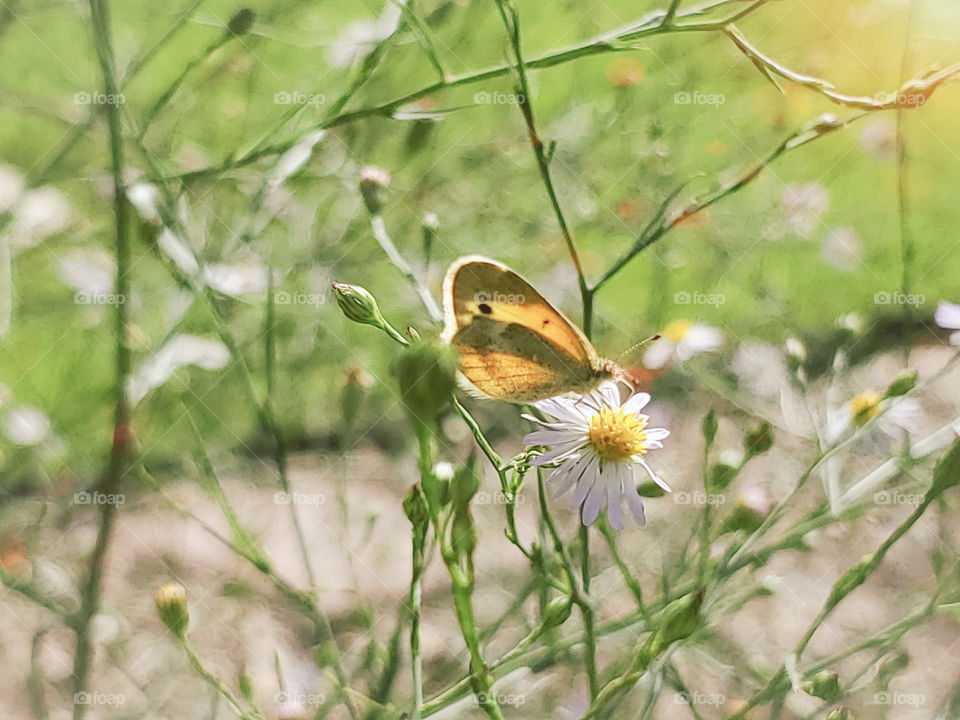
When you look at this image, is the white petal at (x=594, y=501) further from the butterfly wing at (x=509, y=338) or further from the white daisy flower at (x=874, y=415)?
the white daisy flower at (x=874, y=415)

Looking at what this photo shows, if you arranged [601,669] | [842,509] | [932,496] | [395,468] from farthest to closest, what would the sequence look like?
1. [395,468]
2. [601,669]
3. [842,509]
4. [932,496]

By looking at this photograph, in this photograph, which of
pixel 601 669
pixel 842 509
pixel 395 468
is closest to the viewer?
pixel 842 509

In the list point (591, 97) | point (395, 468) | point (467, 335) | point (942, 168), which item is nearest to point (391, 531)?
point (395, 468)

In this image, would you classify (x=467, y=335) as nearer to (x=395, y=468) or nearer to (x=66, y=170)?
(x=395, y=468)

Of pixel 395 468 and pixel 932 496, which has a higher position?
pixel 932 496

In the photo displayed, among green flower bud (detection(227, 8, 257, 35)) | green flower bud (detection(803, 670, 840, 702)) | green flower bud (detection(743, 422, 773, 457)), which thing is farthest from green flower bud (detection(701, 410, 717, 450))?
green flower bud (detection(227, 8, 257, 35))
